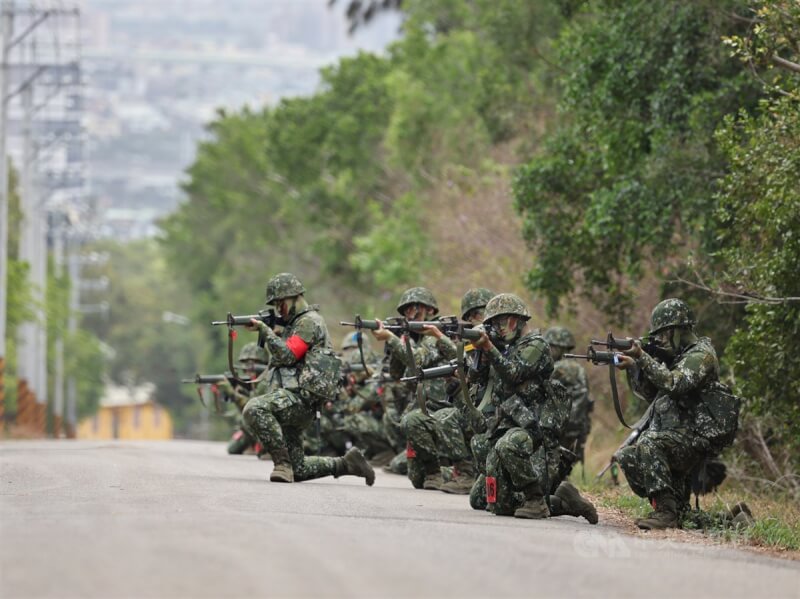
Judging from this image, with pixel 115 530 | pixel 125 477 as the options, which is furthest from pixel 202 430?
pixel 115 530

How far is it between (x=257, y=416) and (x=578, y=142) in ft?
32.0

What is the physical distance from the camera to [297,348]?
18.6 m

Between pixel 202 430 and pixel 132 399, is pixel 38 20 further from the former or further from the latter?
pixel 132 399

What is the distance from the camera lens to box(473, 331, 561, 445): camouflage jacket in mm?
15820

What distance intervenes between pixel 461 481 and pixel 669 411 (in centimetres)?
420

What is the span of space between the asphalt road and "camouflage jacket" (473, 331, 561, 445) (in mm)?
833

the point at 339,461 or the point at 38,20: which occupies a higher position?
the point at 38,20

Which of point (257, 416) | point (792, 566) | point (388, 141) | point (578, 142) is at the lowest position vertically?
point (792, 566)

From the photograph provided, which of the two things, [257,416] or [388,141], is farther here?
[388,141]

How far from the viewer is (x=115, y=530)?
41.0ft

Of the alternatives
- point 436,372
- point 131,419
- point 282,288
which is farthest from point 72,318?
point 131,419

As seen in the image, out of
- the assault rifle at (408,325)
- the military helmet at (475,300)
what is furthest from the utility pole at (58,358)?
the assault rifle at (408,325)

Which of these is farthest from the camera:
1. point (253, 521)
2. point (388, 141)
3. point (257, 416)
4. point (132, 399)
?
point (132, 399)

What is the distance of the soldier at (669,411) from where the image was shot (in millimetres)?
15422
